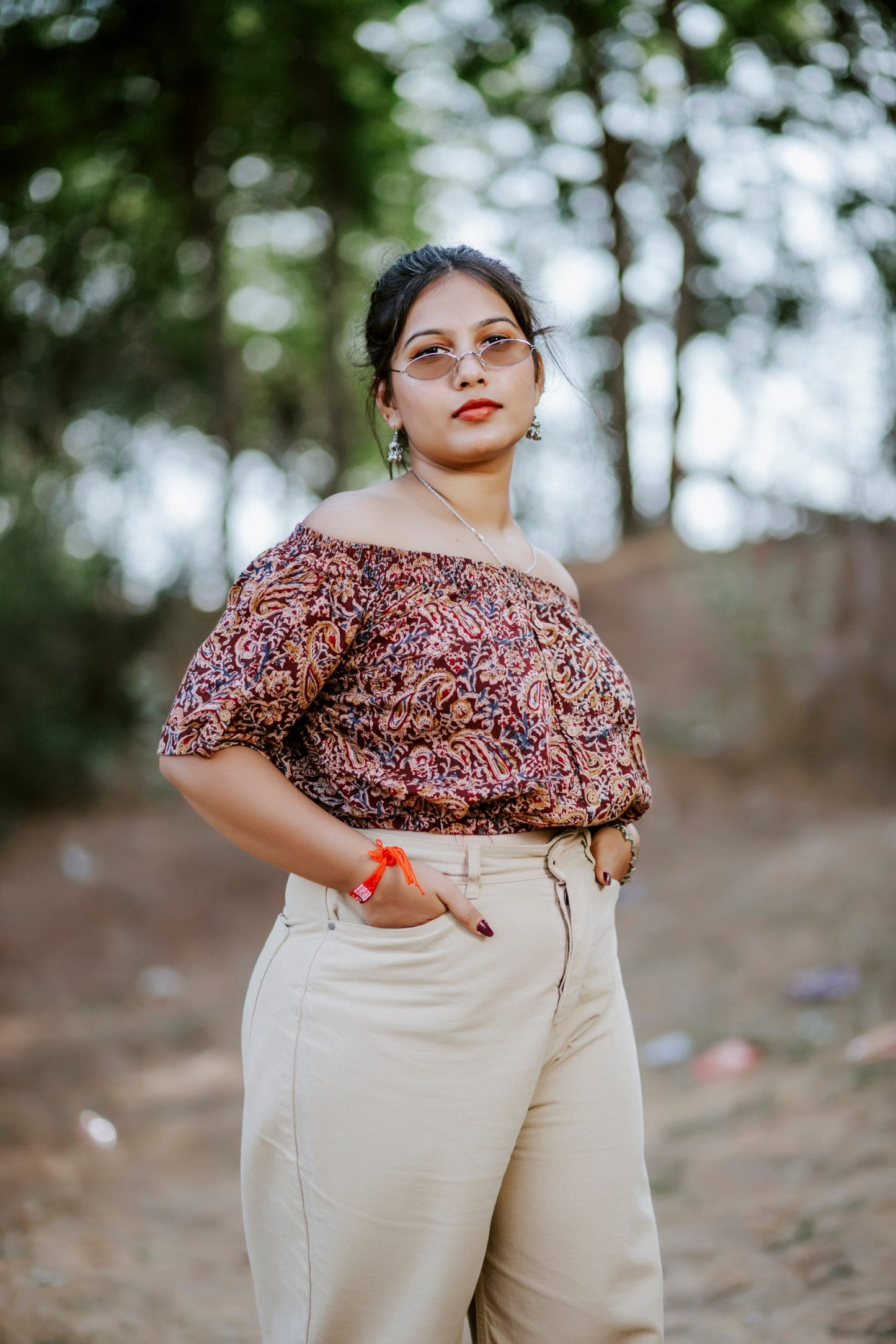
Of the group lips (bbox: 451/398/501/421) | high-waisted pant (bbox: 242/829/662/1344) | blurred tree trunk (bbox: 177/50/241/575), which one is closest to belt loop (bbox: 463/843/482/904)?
high-waisted pant (bbox: 242/829/662/1344)

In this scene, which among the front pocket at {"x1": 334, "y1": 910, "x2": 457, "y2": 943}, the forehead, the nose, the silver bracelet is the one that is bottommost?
the silver bracelet

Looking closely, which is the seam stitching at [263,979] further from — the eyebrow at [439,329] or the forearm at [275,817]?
the eyebrow at [439,329]

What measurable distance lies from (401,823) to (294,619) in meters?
0.33

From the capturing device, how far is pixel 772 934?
231 inches

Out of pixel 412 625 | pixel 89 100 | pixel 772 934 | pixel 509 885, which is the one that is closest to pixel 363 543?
pixel 412 625

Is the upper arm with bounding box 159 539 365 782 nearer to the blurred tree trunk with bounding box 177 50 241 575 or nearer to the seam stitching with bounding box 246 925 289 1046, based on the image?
the seam stitching with bounding box 246 925 289 1046

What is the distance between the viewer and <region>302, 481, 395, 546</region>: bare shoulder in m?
1.70

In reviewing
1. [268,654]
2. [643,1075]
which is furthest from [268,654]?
[643,1075]

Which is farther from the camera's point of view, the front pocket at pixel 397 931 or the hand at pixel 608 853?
the hand at pixel 608 853

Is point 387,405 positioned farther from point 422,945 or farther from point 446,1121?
point 446,1121

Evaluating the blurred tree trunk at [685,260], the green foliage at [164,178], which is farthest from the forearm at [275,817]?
the blurred tree trunk at [685,260]

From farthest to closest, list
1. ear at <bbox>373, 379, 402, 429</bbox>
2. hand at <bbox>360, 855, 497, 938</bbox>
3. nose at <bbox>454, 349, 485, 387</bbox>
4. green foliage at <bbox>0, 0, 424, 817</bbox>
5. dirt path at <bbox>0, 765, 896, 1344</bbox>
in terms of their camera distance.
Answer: green foliage at <bbox>0, 0, 424, 817</bbox> < dirt path at <bbox>0, 765, 896, 1344</bbox> < ear at <bbox>373, 379, 402, 429</bbox> < nose at <bbox>454, 349, 485, 387</bbox> < hand at <bbox>360, 855, 497, 938</bbox>

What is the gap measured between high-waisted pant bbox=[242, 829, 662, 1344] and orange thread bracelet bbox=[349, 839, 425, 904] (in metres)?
0.06

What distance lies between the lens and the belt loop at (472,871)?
1.61 meters
